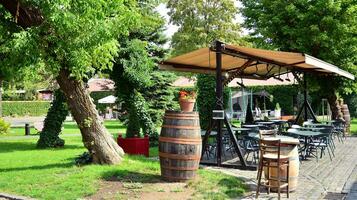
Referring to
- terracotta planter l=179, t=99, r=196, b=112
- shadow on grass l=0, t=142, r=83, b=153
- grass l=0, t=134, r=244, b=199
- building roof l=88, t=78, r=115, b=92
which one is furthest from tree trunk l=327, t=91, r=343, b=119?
terracotta planter l=179, t=99, r=196, b=112

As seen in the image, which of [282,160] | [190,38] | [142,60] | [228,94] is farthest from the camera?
[190,38]

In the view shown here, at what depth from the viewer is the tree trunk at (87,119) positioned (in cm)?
939

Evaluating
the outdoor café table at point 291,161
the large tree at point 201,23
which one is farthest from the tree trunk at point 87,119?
the large tree at point 201,23

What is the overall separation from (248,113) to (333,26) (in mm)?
5155

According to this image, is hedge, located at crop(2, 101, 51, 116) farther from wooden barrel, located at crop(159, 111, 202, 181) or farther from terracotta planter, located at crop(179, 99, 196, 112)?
wooden barrel, located at crop(159, 111, 202, 181)

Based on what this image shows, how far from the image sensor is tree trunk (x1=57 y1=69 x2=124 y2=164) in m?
9.39

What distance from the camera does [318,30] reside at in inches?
725

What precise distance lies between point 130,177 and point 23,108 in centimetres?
3811

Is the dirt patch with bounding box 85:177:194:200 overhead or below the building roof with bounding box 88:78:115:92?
below

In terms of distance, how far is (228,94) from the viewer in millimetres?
19375

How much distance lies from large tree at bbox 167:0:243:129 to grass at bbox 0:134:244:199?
28.4m

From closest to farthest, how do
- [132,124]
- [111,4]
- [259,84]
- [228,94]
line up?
[111,4]
[132,124]
[228,94]
[259,84]

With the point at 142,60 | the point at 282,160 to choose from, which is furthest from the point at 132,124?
the point at 282,160

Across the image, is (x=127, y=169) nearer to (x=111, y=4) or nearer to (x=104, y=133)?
(x=104, y=133)
